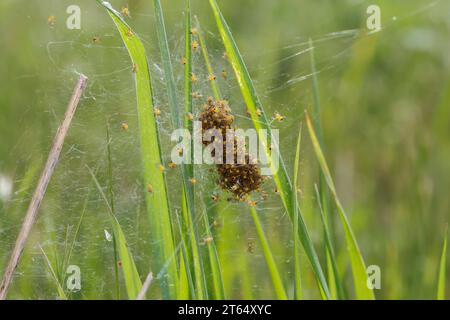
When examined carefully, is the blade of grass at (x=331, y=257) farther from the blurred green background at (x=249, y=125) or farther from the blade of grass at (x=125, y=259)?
the blade of grass at (x=125, y=259)

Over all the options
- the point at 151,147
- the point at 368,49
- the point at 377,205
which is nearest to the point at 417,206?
the point at 377,205

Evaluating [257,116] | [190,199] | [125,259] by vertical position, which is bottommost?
[125,259]

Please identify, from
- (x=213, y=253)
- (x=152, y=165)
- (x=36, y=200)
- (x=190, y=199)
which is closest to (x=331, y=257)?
(x=213, y=253)

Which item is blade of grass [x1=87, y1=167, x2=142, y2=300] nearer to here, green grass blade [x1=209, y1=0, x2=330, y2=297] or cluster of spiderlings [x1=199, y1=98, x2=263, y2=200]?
cluster of spiderlings [x1=199, y1=98, x2=263, y2=200]

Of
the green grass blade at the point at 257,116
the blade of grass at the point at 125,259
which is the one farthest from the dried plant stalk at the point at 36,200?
the green grass blade at the point at 257,116

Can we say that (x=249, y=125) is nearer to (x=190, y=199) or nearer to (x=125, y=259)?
(x=190, y=199)

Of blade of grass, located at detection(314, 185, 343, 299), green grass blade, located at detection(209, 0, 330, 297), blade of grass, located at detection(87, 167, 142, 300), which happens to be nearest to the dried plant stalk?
blade of grass, located at detection(87, 167, 142, 300)
